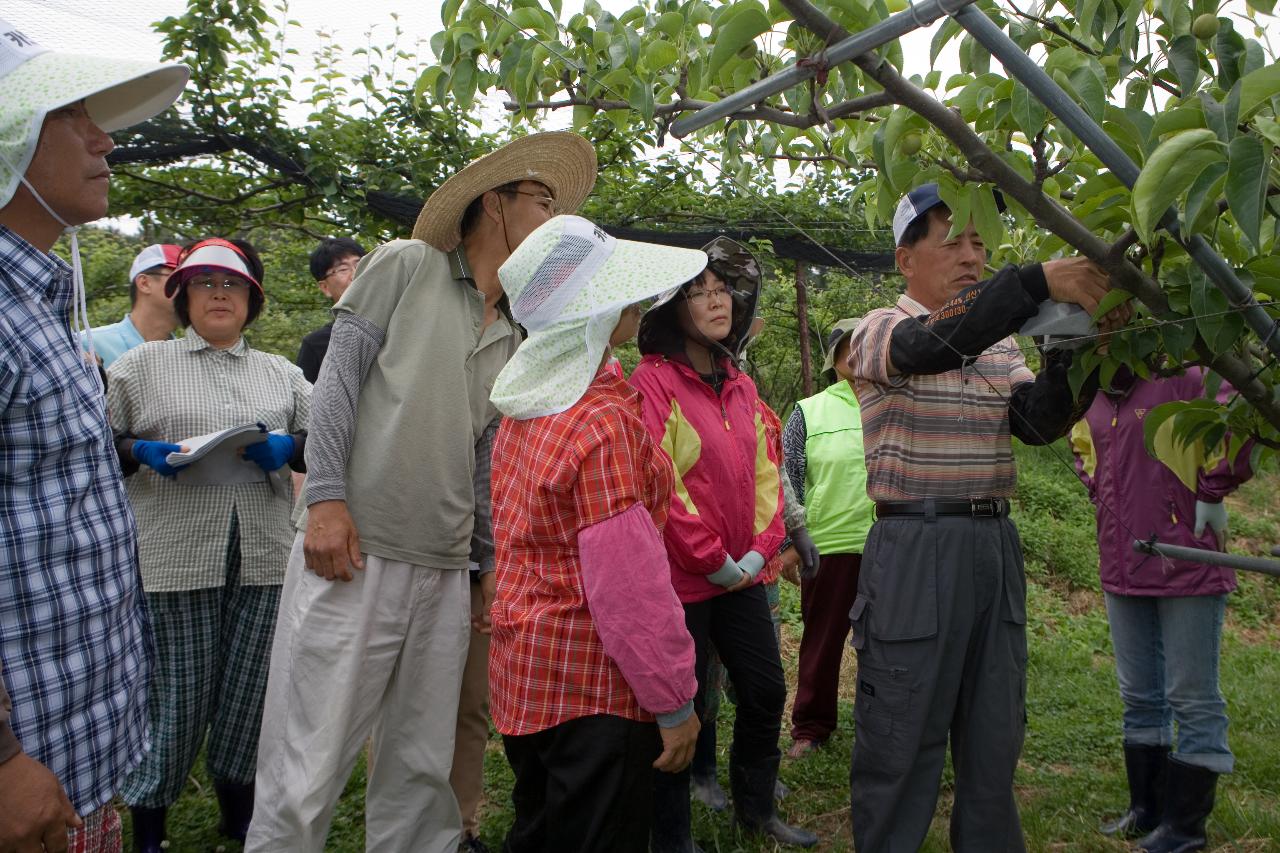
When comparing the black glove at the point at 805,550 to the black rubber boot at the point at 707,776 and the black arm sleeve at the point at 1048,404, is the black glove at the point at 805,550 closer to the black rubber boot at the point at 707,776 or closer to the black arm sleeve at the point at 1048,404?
the black rubber boot at the point at 707,776

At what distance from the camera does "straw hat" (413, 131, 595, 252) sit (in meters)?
2.70

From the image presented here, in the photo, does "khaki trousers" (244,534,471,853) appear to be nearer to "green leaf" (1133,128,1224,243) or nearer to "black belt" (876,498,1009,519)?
"black belt" (876,498,1009,519)

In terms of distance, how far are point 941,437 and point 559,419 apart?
1.07 m

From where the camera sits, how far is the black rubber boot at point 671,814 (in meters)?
3.03

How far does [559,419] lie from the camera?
2.13 m

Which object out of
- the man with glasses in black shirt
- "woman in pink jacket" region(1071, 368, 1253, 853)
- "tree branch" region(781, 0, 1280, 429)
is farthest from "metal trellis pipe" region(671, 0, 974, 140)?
the man with glasses in black shirt

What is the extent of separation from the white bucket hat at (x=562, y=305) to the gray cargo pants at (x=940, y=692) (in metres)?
0.99

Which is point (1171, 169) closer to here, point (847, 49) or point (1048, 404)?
point (847, 49)

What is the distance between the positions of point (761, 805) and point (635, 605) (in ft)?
5.47

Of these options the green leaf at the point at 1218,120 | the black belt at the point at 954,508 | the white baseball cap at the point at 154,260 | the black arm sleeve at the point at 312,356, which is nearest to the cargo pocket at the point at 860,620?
the black belt at the point at 954,508

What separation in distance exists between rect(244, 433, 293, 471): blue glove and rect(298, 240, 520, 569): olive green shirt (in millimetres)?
609

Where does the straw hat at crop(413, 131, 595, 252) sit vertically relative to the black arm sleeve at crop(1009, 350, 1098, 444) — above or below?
above

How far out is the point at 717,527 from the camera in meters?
3.29

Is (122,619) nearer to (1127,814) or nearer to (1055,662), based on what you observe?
(1127,814)
